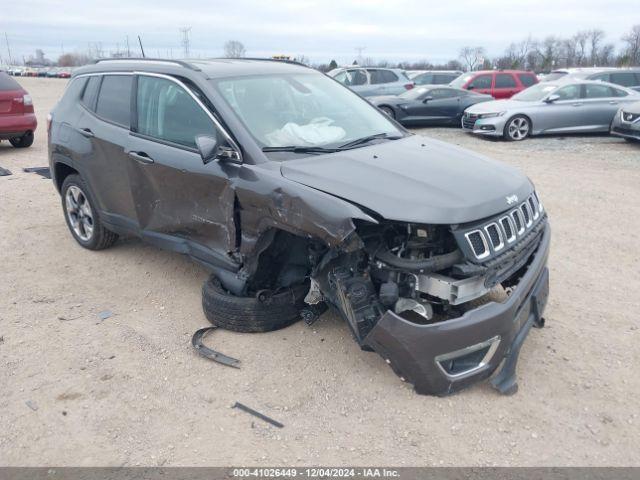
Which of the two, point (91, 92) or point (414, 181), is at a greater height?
point (91, 92)

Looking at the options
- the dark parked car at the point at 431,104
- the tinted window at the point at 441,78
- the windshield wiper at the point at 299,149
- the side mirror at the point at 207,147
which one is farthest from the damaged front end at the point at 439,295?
the tinted window at the point at 441,78

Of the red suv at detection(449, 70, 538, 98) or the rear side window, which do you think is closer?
the rear side window

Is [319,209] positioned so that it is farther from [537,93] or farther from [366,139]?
[537,93]

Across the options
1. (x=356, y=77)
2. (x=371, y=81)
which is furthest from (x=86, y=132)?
(x=371, y=81)

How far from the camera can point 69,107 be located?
5.36m

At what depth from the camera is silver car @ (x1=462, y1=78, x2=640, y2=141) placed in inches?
503

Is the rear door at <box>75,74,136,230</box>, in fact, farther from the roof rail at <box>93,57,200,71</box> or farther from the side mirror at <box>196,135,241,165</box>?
the side mirror at <box>196,135,241,165</box>

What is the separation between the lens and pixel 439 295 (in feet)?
10.0

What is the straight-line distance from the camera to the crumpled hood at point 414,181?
2.98 m

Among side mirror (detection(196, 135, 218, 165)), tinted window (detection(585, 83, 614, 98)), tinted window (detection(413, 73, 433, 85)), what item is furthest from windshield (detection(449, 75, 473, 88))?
side mirror (detection(196, 135, 218, 165))

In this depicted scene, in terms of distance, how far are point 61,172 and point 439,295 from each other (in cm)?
429

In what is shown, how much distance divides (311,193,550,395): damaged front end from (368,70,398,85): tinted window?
14.2 m

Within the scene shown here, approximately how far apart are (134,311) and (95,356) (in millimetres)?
659

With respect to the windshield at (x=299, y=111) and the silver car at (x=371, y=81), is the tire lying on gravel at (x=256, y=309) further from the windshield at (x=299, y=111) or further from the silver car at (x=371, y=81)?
the silver car at (x=371, y=81)
